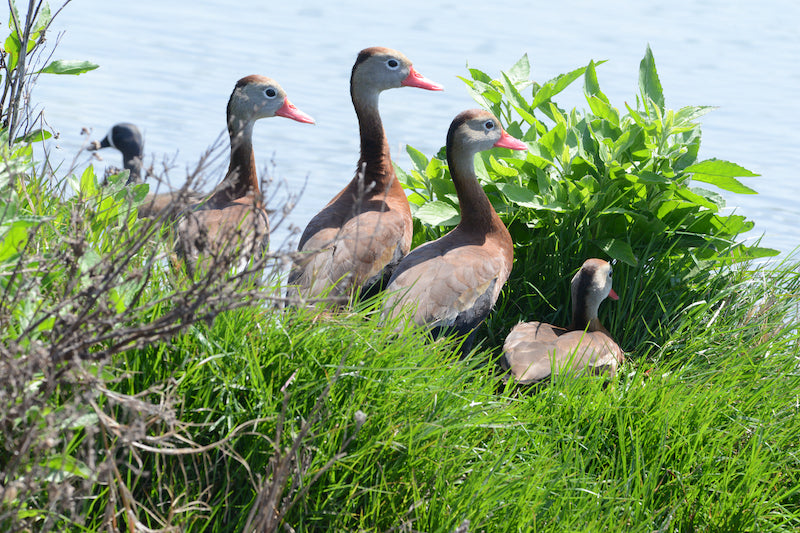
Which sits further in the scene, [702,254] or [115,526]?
[702,254]

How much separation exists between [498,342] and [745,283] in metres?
1.28

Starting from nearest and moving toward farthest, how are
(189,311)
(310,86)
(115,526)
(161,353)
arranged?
(189,311) → (115,526) → (161,353) → (310,86)

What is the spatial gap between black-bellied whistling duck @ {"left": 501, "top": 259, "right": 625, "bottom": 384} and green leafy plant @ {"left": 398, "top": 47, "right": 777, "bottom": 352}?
28cm

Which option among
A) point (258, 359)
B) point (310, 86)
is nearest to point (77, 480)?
point (258, 359)

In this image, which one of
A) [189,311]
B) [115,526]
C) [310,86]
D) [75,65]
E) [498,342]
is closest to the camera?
[189,311]

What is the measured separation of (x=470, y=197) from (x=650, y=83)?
42.2 inches

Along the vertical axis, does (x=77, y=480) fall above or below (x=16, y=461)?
below

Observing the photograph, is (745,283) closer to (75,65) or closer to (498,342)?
(498,342)

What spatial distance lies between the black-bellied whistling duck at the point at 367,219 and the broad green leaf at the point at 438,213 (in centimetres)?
8

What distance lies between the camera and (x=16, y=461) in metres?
1.75

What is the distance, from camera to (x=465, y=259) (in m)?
3.92

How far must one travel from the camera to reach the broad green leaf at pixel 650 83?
170 inches

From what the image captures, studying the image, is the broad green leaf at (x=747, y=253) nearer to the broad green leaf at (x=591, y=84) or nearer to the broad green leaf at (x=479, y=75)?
the broad green leaf at (x=591, y=84)

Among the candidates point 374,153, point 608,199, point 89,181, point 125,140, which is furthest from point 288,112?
point 125,140
